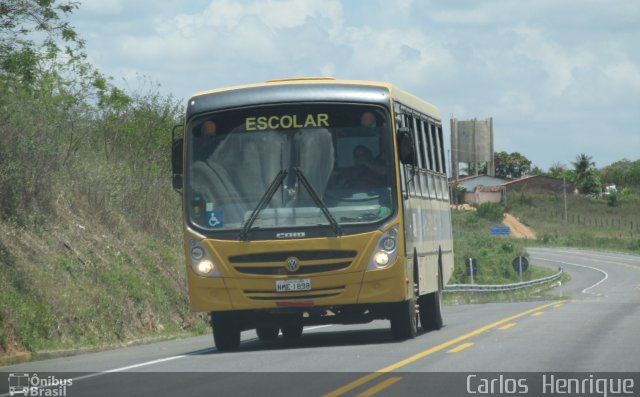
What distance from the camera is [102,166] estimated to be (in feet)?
103

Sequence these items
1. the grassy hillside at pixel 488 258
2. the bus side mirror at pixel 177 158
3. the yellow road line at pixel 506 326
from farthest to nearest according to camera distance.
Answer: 1. the grassy hillside at pixel 488 258
2. the yellow road line at pixel 506 326
3. the bus side mirror at pixel 177 158

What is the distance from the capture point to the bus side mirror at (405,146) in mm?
17578

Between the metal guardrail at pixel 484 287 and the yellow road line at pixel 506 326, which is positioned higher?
the yellow road line at pixel 506 326

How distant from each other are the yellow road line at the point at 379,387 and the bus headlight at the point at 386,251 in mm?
4429

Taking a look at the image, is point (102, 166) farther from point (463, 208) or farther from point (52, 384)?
point (463, 208)

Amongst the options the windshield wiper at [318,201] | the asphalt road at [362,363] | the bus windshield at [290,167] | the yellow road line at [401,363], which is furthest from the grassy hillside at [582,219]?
the windshield wiper at [318,201]

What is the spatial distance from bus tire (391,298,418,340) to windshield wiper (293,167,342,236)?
167 centimetres

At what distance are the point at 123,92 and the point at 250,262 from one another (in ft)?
66.5

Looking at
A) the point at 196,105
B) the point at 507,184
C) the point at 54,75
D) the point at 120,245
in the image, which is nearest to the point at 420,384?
the point at 196,105

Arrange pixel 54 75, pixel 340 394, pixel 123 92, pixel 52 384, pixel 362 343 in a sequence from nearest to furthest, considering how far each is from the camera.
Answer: pixel 340 394 → pixel 52 384 → pixel 362 343 → pixel 54 75 → pixel 123 92

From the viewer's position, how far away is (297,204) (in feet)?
57.3

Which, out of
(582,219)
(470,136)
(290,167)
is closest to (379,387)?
(290,167)

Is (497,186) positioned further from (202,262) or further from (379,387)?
(379,387)

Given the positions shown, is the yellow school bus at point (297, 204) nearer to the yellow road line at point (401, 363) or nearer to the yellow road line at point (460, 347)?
the yellow road line at point (401, 363)
